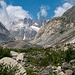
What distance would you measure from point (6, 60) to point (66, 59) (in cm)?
1694

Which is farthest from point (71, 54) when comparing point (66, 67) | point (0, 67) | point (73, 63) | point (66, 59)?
point (0, 67)

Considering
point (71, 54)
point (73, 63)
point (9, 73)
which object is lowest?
point (9, 73)

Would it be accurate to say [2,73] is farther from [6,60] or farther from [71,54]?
[71,54]

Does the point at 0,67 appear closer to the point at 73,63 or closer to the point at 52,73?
the point at 52,73

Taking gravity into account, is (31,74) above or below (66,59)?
below

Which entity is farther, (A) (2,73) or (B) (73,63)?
(B) (73,63)

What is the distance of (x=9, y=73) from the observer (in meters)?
13.1

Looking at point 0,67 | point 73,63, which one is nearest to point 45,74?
point 73,63

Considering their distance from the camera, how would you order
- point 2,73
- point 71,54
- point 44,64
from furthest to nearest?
1. point 71,54
2. point 44,64
3. point 2,73

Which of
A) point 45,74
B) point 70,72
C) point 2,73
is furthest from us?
point 45,74

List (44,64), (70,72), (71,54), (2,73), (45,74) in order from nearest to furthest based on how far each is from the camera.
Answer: (2,73) < (70,72) < (45,74) < (44,64) < (71,54)

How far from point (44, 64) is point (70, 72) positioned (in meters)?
14.6

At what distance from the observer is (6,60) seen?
74.9ft

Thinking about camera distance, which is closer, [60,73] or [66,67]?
[60,73]
